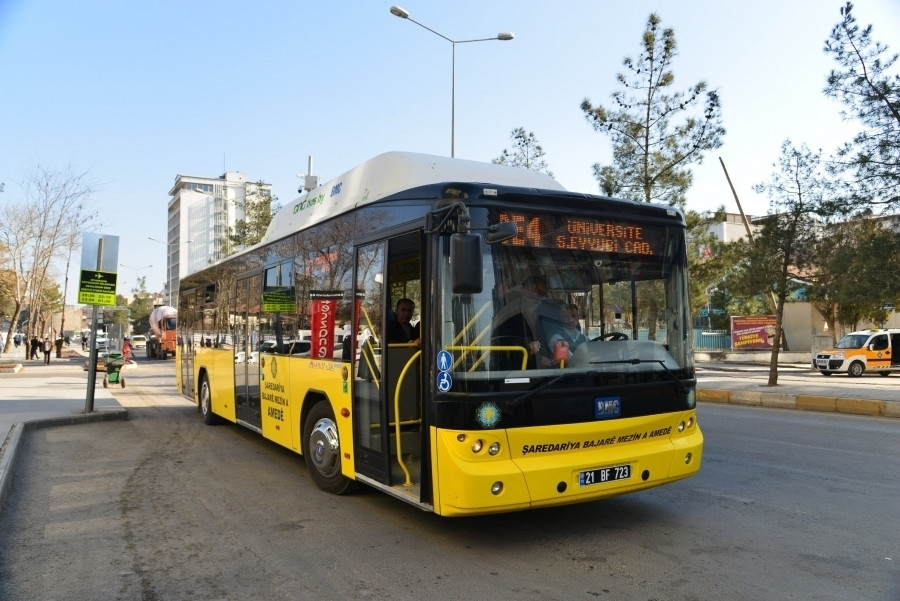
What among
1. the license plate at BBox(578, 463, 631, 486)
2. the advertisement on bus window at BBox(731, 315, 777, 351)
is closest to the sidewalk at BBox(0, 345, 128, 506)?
the license plate at BBox(578, 463, 631, 486)

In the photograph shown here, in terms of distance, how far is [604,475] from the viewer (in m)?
5.17

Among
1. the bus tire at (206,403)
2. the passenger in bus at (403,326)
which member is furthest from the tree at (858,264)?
the bus tire at (206,403)

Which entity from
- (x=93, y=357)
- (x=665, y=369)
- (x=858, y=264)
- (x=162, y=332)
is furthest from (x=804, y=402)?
(x=162, y=332)

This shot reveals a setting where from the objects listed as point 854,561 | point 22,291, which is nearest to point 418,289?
point 854,561

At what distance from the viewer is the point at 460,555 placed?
16.6ft

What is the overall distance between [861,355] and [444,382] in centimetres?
2659

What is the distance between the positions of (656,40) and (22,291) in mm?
36243

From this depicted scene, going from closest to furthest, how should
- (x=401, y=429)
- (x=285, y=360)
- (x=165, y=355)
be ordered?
(x=401, y=429), (x=285, y=360), (x=165, y=355)

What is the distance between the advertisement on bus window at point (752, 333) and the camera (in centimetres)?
3738

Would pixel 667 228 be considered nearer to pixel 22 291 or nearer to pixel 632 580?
pixel 632 580

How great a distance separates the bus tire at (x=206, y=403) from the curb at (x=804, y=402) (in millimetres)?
11845

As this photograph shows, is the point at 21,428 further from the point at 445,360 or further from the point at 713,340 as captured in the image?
the point at 713,340

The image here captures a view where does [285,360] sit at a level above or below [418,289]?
below

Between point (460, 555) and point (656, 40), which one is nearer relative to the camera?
point (460, 555)
